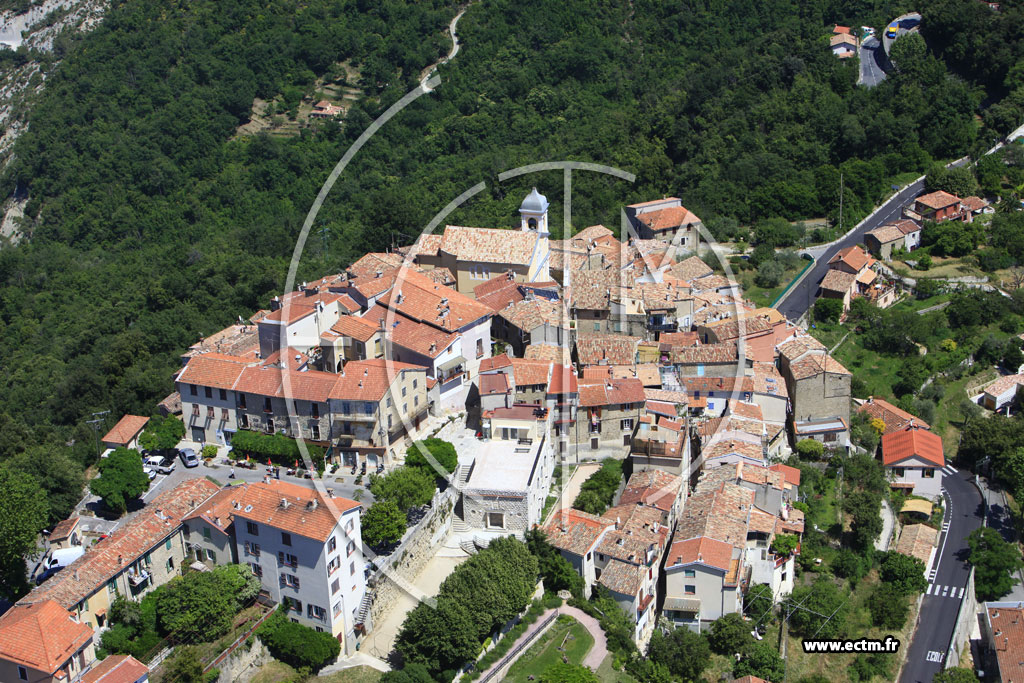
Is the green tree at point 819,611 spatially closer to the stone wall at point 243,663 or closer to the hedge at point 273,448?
the hedge at point 273,448

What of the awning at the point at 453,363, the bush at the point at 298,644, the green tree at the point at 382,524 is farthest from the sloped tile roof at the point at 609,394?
the bush at the point at 298,644

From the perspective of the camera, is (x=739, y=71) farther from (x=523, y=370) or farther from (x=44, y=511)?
(x=44, y=511)

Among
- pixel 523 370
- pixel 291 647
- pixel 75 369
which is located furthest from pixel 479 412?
pixel 75 369

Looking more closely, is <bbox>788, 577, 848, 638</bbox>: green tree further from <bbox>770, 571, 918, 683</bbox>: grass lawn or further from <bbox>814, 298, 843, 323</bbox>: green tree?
<bbox>814, 298, 843, 323</bbox>: green tree

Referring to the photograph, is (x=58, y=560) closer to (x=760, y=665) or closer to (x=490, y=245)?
(x=760, y=665)

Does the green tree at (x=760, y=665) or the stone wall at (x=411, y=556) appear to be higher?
the stone wall at (x=411, y=556)
